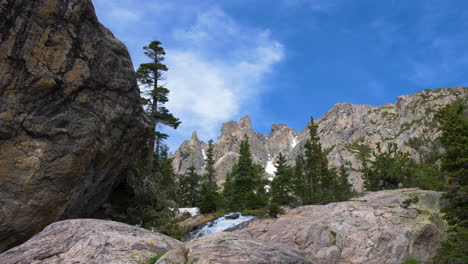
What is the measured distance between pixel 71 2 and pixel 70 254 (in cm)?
1403

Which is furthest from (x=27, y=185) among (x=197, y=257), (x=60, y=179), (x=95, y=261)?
(x=197, y=257)

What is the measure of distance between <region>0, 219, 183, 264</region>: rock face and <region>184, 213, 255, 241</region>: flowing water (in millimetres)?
19389

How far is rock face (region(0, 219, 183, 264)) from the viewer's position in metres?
7.67

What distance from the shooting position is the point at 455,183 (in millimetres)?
A: 19359

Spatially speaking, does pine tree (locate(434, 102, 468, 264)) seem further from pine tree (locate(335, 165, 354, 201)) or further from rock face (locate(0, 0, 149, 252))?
rock face (locate(0, 0, 149, 252))

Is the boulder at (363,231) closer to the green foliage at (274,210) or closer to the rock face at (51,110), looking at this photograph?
the green foliage at (274,210)

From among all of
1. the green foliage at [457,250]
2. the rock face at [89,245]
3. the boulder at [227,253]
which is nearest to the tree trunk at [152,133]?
the rock face at [89,245]

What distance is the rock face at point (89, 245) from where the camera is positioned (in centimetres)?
767

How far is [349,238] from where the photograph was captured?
22.0 meters

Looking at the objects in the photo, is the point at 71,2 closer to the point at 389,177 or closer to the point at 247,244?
the point at 247,244

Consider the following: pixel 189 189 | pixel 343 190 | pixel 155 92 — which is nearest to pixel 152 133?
pixel 155 92

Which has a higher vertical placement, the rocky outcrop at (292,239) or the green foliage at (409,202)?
the green foliage at (409,202)

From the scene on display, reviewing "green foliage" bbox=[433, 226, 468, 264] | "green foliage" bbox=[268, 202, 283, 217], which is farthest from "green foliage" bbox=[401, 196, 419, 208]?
"green foliage" bbox=[268, 202, 283, 217]

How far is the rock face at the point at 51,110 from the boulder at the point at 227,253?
35.0 ft
